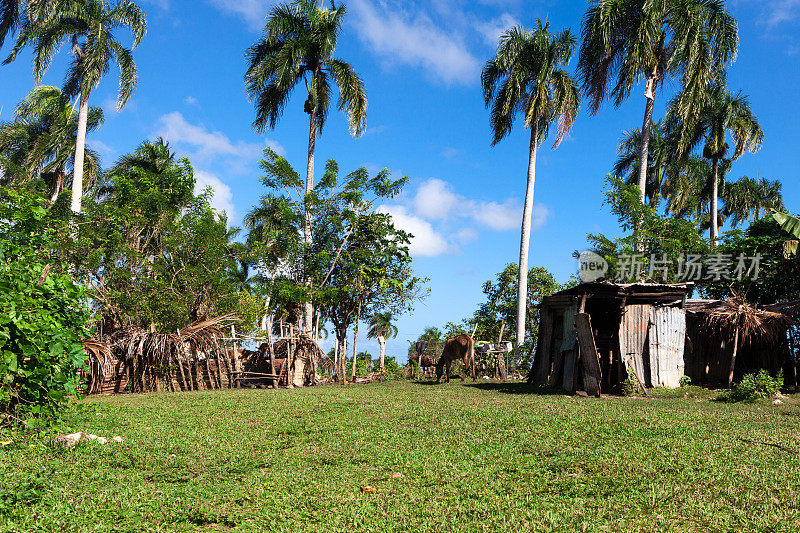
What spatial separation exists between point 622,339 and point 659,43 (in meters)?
14.0

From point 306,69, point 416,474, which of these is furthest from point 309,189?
point 416,474

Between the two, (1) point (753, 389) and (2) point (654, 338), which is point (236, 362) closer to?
(2) point (654, 338)

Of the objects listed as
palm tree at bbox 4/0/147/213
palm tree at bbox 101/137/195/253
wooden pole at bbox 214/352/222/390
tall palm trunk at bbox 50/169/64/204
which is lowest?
wooden pole at bbox 214/352/222/390

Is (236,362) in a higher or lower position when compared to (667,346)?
lower

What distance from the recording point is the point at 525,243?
72.5 feet

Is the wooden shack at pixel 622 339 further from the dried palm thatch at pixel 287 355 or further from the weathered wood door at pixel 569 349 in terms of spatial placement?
the dried palm thatch at pixel 287 355

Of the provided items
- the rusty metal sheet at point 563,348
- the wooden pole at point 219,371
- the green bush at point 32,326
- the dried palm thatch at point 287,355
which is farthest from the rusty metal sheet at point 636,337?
the green bush at point 32,326

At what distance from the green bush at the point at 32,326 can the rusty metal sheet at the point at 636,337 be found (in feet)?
39.4

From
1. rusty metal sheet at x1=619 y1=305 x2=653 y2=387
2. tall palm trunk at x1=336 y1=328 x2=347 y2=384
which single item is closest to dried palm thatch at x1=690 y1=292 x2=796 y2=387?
rusty metal sheet at x1=619 y1=305 x2=653 y2=387

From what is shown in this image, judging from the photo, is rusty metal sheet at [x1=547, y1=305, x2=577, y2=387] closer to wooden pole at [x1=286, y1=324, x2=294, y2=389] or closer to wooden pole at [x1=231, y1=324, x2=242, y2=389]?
wooden pole at [x1=286, y1=324, x2=294, y2=389]

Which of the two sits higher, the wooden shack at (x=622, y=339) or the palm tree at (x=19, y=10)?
the palm tree at (x=19, y=10)

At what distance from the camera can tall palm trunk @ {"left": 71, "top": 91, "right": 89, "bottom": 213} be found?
2002cm

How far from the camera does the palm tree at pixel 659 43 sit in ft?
68.6

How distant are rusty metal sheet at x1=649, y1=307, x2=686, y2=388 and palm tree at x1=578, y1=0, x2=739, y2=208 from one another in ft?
25.6
